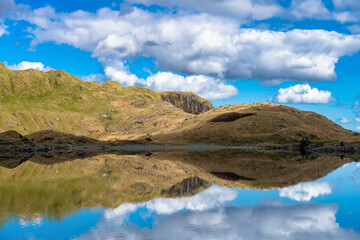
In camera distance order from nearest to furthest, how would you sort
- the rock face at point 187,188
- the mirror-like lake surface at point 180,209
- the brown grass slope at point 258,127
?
the mirror-like lake surface at point 180,209 → the rock face at point 187,188 → the brown grass slope at point 258,127

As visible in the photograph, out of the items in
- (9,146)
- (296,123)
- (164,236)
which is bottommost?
(164,236)

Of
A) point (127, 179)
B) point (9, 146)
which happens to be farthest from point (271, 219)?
point (9, 146)

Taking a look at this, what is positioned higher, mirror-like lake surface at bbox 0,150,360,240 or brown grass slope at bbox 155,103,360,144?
brown grass slope at bbox 155,103,360,144

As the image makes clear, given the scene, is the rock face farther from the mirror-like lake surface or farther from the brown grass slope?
the brown grass slope

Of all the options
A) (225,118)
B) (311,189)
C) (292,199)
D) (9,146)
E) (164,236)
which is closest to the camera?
(164,236)

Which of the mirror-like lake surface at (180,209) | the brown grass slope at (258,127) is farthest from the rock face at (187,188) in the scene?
the brown grass slope at (258,127)

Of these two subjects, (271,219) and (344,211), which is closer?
(271,219)

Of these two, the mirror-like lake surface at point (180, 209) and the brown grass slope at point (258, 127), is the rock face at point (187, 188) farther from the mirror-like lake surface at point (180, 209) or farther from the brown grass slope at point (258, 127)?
the brown grass slope at point (258, 127)

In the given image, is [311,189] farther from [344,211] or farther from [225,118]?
[225,118]

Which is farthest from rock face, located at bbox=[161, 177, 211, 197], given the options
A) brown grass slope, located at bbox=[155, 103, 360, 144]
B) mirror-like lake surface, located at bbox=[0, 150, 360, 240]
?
brown grass slope, located at bbox=[155, 103, 360, 144]

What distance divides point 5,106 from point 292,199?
210 metres

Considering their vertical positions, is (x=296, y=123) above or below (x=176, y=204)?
above

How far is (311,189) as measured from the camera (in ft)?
93.4

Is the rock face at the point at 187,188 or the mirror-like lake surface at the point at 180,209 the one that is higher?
the rock face at the point at 187,188
